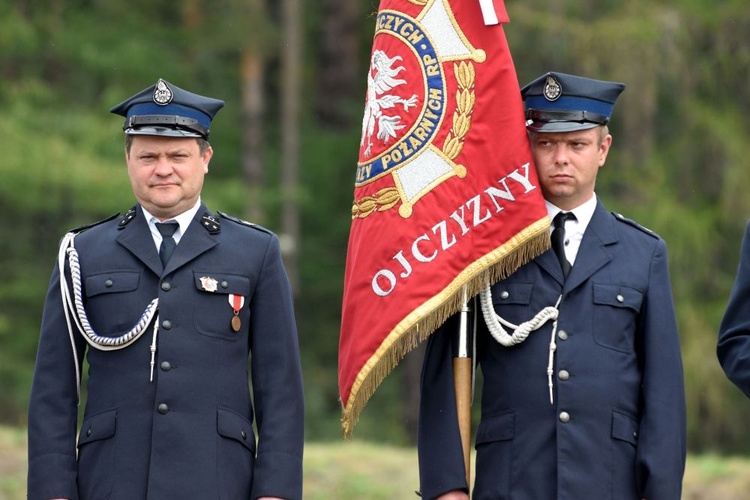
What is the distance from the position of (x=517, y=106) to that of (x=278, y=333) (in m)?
1.18

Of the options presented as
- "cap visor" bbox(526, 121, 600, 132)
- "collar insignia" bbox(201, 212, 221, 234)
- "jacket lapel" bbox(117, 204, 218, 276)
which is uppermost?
"cap visor" bbox(526, 121, 600, 132)

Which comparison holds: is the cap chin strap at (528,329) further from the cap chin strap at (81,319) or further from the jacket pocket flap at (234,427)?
the cap chin strap at (81,319)

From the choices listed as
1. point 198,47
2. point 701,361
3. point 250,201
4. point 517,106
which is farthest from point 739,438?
point 517,106

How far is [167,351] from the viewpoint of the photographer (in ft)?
16.7

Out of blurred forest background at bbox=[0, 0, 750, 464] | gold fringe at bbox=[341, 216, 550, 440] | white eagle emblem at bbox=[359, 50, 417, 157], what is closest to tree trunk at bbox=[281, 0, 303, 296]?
blurred forest background at bbox=[0, 0, 750, 464]

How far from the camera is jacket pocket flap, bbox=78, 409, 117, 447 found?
201 inches

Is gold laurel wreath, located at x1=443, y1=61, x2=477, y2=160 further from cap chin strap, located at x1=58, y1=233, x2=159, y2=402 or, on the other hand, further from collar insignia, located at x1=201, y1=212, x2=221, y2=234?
cap chin strap, located at x1=58, y1=233, x2=159, y2=402

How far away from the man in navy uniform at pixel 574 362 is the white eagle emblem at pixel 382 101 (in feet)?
1.57

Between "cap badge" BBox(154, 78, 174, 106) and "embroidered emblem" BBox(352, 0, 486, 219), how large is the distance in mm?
785

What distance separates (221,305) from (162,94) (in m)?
0.76

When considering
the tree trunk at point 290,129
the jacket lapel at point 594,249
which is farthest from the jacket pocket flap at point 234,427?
A: the tree trunk at point 290,129

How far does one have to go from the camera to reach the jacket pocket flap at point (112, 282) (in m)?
5.20

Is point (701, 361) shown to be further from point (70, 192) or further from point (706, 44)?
point (70, 192)

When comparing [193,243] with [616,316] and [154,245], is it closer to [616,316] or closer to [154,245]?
[154,245]
